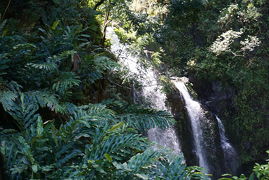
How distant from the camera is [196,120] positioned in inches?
341

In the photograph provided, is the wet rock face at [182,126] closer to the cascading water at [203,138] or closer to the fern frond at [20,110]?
the cascading water at [203,138]

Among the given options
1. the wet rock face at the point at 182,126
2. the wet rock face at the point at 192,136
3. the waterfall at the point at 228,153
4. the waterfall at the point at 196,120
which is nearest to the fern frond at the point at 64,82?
the wet rock face at the point at 192,136

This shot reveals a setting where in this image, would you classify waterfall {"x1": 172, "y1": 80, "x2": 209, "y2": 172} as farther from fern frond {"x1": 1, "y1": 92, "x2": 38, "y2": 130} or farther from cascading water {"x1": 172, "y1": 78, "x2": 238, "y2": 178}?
fern frond {"x1": 1, "y1": 92, "x2": 38, "y2": 130}

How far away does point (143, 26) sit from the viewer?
22.2 feet

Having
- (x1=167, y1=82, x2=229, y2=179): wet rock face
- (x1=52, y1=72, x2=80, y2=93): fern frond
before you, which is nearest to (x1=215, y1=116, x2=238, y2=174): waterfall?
(x1=167, y1=82, x2=229, y2=179): wet rock face

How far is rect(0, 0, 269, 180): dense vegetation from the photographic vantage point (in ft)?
6.89

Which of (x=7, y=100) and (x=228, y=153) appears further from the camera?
(x=228, y=153)

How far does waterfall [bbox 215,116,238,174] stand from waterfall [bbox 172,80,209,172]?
1.02 meters

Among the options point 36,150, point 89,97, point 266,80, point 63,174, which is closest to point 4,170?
point 36,150

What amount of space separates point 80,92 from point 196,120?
19.1 ft

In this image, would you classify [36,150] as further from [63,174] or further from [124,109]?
[124,109]

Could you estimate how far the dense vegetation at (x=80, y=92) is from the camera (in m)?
2.10

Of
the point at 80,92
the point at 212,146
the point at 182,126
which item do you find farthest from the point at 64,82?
the point at 212,146

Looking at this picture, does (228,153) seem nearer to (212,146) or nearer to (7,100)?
(212,146)
